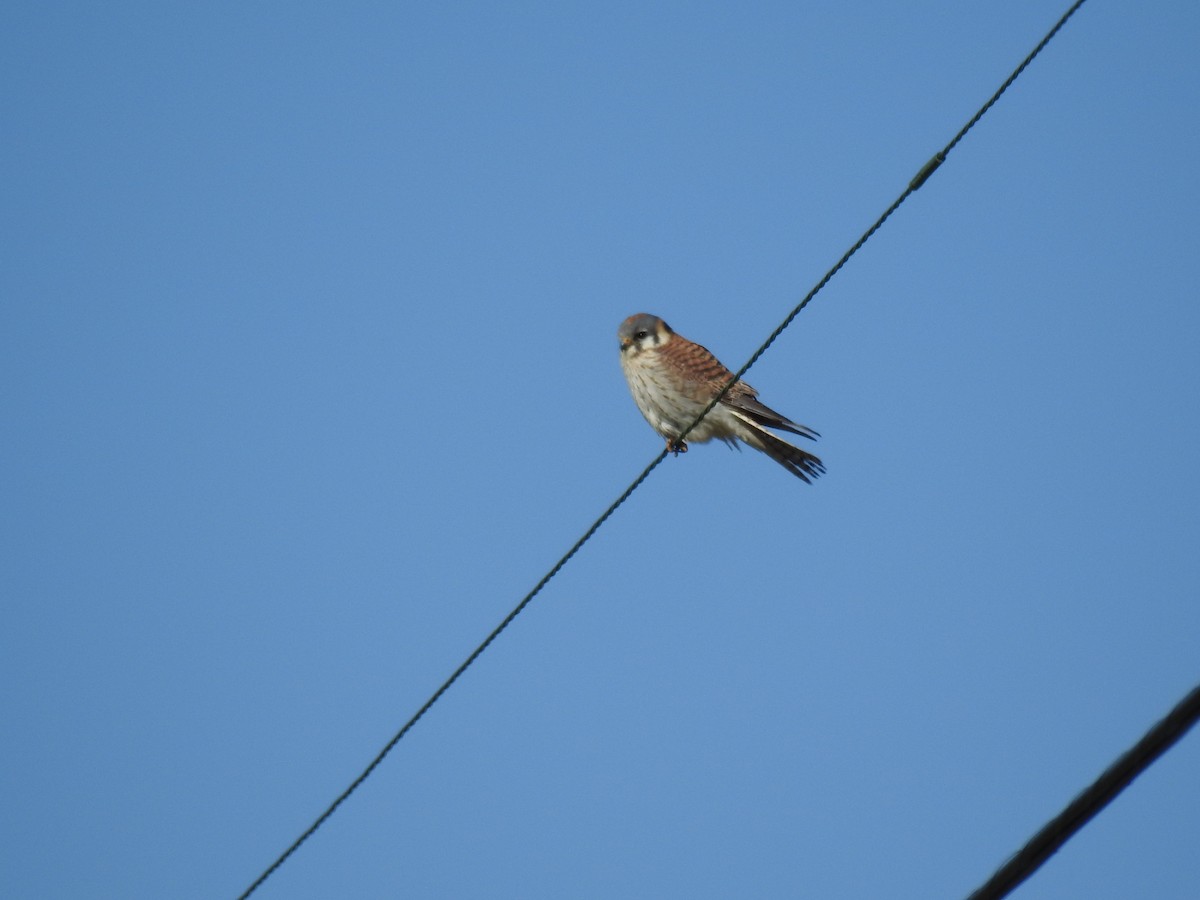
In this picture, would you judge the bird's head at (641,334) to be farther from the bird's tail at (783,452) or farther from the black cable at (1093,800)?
the black cable at (1093,800)

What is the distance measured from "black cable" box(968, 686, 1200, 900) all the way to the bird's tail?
5.21 metres

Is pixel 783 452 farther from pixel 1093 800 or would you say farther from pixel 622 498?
Answer: pixel 1093 800

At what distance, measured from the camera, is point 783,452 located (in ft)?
25.3

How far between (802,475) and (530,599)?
366cm

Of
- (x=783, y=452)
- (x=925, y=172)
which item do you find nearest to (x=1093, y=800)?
(x=925, y=172)

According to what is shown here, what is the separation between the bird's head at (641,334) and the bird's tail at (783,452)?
116 cm

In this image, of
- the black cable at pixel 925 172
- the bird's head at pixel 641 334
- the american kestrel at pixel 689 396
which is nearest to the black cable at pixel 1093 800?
the black cable at pixel 925 172

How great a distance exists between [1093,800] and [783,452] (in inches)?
220

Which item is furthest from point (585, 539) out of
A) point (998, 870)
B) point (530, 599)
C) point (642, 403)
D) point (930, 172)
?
point (642, 403)

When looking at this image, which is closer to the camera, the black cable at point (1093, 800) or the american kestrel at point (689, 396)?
the black cable at point (1093, 800)

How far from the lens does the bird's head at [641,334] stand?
877cm

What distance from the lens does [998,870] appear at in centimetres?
229

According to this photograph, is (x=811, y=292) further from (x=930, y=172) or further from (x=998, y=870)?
(x=998, y=870)

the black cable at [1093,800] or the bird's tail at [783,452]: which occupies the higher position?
the bird's tail at [783,452]
